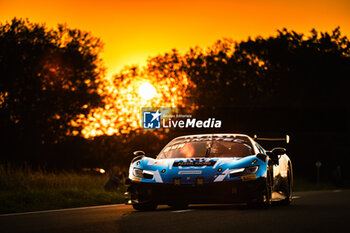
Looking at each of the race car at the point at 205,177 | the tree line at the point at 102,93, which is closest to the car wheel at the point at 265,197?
the race car at the point at 205,177

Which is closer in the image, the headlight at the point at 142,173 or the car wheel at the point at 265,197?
the car wheel at the point at 265,197

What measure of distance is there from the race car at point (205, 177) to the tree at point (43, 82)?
40017 millimetres

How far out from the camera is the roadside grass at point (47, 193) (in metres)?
17.5

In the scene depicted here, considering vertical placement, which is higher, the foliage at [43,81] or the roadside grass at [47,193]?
the foliage at [43,81]

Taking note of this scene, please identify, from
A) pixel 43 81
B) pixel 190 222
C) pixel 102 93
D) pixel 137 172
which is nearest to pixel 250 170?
pixel 137 172

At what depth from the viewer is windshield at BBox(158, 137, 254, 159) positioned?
1433 cm

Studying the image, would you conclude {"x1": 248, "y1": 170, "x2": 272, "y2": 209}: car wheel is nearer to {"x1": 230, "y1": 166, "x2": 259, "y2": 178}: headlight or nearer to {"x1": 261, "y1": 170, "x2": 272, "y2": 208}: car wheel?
{"x1": 261, "y1": 170, "x2": 272, "y2": 208}: car wheel

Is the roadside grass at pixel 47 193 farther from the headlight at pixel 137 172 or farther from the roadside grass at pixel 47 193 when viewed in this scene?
the headlight at pixel 137 172

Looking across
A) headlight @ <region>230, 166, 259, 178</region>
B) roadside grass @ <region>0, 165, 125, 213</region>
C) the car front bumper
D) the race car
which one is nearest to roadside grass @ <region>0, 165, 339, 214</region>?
roadside grass @ <region>0, 165, 125, 213</region>

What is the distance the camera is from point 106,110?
6203 cm

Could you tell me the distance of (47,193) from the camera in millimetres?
19641

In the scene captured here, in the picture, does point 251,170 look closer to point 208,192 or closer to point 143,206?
point 208,192

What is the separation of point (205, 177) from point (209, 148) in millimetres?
1457

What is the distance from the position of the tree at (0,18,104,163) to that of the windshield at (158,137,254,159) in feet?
129
